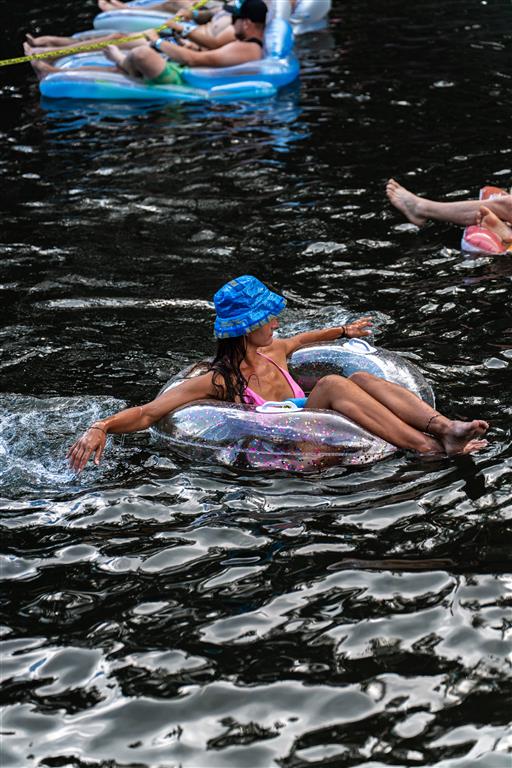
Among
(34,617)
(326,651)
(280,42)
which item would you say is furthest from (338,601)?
(280,42)

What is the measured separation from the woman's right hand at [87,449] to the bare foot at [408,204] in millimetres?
4180

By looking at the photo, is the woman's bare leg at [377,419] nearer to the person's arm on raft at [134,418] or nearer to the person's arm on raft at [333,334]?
the person's arm on raft at [134,418]

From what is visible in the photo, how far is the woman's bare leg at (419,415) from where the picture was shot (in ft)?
17.1

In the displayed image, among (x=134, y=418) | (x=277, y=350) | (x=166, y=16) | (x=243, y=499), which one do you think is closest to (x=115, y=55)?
(x=166, y=16)

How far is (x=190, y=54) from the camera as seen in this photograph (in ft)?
41.6

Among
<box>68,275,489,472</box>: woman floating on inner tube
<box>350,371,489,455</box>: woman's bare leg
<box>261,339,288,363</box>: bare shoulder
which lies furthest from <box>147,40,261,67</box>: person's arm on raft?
<box>350,371,489,455</box>: woman's bare leg

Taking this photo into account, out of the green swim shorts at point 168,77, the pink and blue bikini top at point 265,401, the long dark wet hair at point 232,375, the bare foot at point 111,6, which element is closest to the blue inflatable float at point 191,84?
the green swim shorts at point 168,77

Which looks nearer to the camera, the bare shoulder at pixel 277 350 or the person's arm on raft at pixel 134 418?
the person's arm on raft at pixel 134 418

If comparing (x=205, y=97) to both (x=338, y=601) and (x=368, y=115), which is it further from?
(x=338, y=601)

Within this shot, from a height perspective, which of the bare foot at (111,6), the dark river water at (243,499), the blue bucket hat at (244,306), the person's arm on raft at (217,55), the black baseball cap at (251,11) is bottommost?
the dark river water at (243,499)

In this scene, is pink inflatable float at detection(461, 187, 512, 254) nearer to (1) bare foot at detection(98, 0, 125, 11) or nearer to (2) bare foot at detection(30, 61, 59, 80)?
(2) bare foot at detection(30, 61, 59, 80)

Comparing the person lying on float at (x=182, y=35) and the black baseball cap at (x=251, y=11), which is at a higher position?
the black baseball cap at (x=251, y=11)

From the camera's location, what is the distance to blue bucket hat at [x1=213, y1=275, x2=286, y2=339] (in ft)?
18.0

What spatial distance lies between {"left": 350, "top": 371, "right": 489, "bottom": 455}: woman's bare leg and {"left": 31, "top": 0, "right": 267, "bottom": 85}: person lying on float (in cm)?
778
